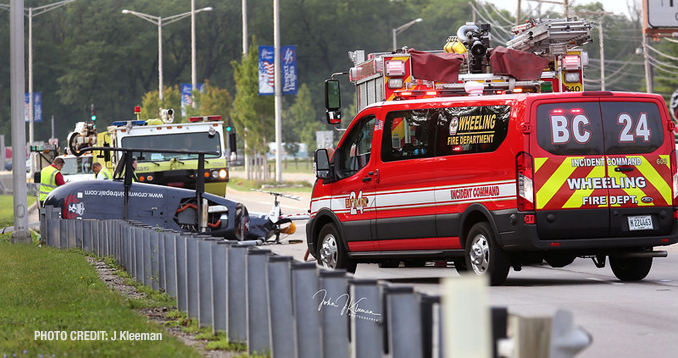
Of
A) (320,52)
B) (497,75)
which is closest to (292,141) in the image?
(320,52)

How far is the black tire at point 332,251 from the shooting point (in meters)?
15.7

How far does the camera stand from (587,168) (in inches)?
527

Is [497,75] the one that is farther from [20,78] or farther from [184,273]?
[20,78]

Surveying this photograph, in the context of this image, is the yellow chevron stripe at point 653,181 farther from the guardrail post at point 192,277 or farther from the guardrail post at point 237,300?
the guardrail post at point 237,300

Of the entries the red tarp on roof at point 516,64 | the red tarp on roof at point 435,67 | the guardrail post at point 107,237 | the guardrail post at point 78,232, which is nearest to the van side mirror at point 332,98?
the red tarp on roof at point 435,67

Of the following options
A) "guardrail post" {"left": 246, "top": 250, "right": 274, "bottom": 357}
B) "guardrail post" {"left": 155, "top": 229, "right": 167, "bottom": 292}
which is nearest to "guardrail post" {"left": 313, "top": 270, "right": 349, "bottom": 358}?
"guardrail post" {"left": 246, "top": 250, "right": 274, "bottom": 357}

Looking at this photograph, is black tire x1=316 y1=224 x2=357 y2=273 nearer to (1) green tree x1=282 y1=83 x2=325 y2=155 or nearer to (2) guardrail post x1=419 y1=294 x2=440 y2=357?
(2) guardrail post x1=419 y1=294 x2=440 y2=357

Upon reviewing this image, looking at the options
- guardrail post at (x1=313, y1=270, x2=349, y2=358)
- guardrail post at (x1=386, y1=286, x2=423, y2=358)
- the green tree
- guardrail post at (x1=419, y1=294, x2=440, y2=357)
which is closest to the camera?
guardrail post at (x1=419, y1=294, x2=440, y2=357)

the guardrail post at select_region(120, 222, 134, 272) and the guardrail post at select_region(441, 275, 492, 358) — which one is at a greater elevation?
the guardrail post at select_region(441, 275, 492, 358)

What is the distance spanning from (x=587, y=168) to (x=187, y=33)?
112074 mm

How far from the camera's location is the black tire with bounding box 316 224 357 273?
15.7 meters

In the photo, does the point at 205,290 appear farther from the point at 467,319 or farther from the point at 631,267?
the point at 467,319

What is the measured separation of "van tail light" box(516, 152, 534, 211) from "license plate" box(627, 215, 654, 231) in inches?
46.4

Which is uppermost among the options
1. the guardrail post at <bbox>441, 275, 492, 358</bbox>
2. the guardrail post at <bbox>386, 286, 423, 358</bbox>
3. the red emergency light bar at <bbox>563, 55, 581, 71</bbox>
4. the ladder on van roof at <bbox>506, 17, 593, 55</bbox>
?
the ladder on van roof at <bbox>506, 17, 593, 55</bbox>
